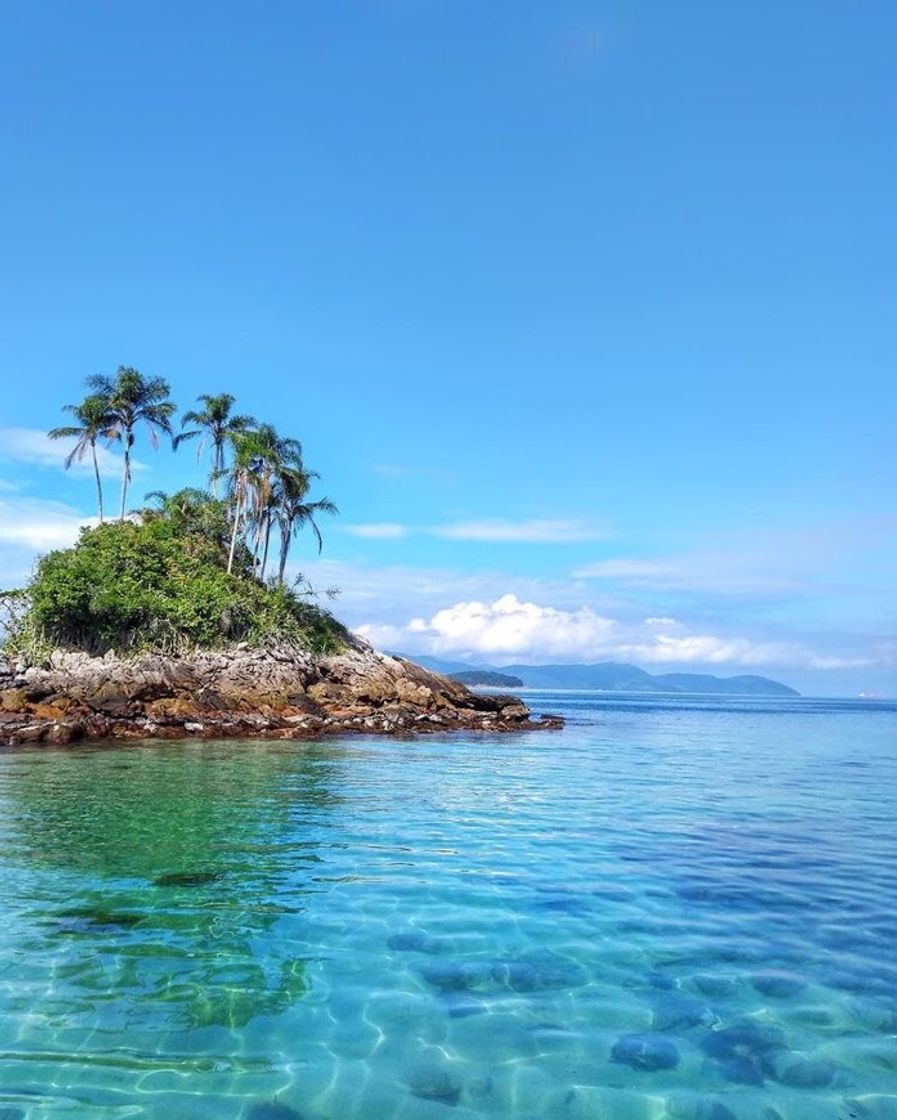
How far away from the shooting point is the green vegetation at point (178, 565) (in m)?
45.3

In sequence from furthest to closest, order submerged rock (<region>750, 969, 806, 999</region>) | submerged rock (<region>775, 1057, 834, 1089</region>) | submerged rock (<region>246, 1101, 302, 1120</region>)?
submerged rock (<region>750, 969, 806, 999</region>), submerged rock (<region>775, 1057, 834, 1089</region>), submerged rock (<region>246, 1101, 302, 1120</region>)

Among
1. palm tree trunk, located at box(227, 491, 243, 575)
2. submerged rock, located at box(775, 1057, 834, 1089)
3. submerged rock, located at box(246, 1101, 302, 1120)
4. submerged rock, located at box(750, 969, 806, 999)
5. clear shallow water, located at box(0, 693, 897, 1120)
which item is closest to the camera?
submerged rock, located at box(246, 1101, 302, 1120)

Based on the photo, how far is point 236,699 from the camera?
43469mm

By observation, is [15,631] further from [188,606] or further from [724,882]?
[724,882]

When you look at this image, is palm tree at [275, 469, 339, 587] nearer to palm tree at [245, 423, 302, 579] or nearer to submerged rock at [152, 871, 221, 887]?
palm tree at [245, 423, 302, 579]

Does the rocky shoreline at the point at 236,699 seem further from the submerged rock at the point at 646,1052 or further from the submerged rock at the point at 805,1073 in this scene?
the submerged rock at the point at 805,1073

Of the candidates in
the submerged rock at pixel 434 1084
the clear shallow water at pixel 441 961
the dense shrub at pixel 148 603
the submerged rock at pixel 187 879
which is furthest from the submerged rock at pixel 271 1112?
→ the dense shrub at pixel 148 603

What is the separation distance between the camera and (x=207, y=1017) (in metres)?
6.85

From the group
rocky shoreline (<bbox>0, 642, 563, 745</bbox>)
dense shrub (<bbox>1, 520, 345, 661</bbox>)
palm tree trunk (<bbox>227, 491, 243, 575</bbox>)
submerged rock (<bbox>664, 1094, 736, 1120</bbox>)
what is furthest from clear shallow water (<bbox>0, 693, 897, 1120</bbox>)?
palm tree trunk (<bbox>227, 491, 243, 575</bbox>)

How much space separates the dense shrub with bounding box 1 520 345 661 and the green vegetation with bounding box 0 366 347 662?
0.07m

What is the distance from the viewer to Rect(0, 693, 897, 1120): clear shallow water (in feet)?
19.3

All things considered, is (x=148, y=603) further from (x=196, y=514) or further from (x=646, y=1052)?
(x=646, y=1052)

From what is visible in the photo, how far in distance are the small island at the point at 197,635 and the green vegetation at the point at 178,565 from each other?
0.10 m

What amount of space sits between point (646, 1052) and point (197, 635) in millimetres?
44996
